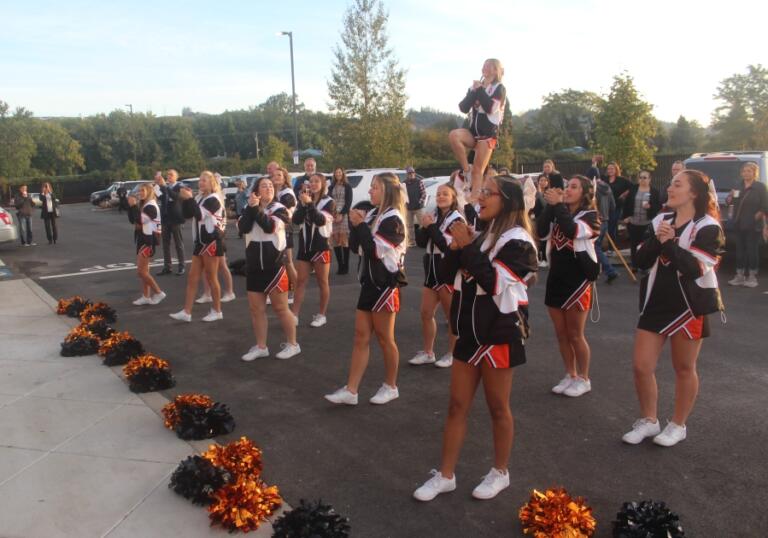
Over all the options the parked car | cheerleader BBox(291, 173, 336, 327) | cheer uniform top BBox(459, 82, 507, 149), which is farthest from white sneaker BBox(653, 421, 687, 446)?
the parked car

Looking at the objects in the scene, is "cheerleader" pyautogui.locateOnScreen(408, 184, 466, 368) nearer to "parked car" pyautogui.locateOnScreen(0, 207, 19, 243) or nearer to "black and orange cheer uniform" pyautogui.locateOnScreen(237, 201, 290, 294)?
"black and orange cheer uniform" pyautogui.locateOnScreen(237, 201, 290, 294)

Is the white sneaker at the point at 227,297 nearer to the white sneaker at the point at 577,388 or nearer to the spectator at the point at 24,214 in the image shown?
the white sneaker at the point at 577,388

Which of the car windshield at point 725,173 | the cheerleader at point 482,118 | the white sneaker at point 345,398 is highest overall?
the cheerleader at point 482,118

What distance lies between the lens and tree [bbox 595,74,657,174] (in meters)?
17.8

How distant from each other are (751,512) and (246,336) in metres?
5.59

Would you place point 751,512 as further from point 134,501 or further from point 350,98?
point 350,98

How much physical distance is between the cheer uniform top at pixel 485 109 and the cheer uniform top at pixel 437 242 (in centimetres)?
67

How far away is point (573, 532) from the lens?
126 inches

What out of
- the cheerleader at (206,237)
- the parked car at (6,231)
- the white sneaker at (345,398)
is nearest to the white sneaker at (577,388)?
the white sneaker at (345,398)

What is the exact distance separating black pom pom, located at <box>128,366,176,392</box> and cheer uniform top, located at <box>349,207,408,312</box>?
210 cm

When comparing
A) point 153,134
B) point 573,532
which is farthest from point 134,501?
point 153,134

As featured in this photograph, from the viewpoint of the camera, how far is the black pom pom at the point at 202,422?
4723 millimetres

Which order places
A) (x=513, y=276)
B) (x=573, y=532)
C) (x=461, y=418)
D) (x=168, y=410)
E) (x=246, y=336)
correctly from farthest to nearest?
1. (x=246, y=336)
2. (x=168, y=410)
3. (x=461, y=418)
4. (x=513, y=276)
5. (x=573, y=532)

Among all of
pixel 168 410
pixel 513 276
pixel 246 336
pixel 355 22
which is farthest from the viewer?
pixel 355 22
